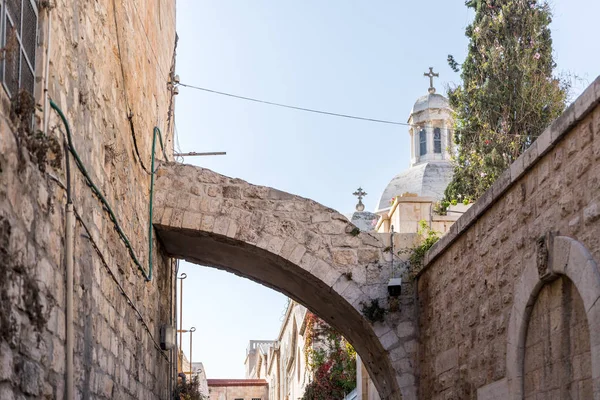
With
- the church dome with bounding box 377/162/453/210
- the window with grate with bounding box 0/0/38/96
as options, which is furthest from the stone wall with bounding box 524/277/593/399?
the church dome with bounding box 377/162/453/210

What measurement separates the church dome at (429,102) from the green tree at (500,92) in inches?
925

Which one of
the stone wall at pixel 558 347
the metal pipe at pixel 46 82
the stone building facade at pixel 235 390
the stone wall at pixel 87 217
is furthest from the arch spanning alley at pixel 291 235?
the stone building facade at pixel 235 390

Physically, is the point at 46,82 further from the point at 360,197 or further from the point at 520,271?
the point at 360,197

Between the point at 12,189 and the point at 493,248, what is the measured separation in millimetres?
4283

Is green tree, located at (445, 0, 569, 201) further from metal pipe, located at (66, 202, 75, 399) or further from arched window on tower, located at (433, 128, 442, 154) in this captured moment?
arched window on tower, located at (433, 128, 442, 154)

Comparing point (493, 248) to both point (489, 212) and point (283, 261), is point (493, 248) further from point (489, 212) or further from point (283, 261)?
point (283, 261)

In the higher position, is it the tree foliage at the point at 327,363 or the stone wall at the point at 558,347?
the tree foliage at the point at 327,363

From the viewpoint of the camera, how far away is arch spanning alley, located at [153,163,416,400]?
921 centimetres

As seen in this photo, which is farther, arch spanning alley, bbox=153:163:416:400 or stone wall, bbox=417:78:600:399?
arch spanning alley, bbox=153:163:416:400

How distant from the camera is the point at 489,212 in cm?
712

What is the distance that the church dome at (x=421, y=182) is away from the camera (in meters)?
42.3

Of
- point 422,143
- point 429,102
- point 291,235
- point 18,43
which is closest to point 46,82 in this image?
point 18,43

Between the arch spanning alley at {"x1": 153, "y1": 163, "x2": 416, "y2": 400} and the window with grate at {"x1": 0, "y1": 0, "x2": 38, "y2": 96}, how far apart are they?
492cm

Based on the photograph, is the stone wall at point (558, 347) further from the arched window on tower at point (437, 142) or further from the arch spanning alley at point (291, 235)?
the arched window on tower at point (437, 142)
